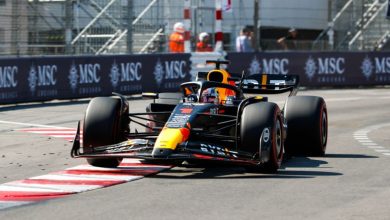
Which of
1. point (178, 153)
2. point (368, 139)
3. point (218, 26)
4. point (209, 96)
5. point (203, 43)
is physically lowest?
point (368, 139)

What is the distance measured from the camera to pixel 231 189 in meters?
9.27

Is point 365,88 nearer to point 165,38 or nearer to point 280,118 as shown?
point 165,38

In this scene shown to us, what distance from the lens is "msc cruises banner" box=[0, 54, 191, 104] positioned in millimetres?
21062

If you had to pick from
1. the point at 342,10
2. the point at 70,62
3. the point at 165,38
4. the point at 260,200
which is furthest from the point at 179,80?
the point at 260,200

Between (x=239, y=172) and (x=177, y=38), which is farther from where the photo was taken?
(x=177, y=38)

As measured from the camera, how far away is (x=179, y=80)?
84.8ft

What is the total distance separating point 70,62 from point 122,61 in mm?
1807

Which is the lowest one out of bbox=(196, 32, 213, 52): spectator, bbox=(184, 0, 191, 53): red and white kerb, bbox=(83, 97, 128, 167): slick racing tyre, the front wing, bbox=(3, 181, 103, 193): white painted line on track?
bbox=(3, 181, 103, 193): white painted line on track

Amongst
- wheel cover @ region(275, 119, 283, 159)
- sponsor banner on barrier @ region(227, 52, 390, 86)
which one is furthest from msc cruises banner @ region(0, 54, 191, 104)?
wheel cover @ region(275, 119, 283, 159)

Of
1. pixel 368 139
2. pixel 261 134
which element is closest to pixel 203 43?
pixel 368 139

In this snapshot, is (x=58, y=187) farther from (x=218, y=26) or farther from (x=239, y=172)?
(x=218, y=26)

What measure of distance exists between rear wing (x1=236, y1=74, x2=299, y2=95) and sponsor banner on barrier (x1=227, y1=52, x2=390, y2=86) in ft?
46.3

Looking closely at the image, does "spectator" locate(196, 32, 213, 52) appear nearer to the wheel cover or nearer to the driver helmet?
the driver helmet

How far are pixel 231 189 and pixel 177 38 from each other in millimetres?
17593
